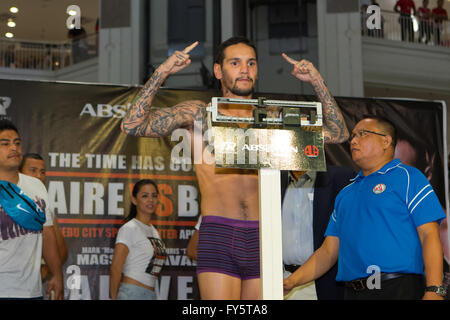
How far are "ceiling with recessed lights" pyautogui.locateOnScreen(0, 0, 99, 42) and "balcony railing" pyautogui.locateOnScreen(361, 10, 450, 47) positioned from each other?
5.54m

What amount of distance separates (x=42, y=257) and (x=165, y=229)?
85cm

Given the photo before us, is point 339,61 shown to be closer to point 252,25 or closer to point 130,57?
point 252,25

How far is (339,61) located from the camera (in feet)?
29.7

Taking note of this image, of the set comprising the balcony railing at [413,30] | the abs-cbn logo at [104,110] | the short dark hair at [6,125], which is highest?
the balcony railing at [413,30]

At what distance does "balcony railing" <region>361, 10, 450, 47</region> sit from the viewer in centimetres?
1097

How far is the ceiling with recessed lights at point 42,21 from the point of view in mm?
12281

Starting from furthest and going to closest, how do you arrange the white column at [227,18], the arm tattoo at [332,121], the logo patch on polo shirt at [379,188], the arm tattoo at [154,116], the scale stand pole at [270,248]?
the white column at [227,18] < the logo patch on polo shirt at [379,188] < the arm tattoo at [332,121] < the arm tattoo at [154,116] < the scale stand pole at [270,248]

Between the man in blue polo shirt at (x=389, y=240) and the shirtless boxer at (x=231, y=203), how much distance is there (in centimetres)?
24

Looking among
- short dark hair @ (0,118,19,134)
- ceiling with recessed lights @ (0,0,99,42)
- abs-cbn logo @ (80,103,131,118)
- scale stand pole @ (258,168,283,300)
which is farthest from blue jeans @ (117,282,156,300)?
ceiling with recessed lights @ (0,0,99,42)

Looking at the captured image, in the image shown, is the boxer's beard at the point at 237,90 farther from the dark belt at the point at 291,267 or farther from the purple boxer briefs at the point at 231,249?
the dark belt at the point at 291,267

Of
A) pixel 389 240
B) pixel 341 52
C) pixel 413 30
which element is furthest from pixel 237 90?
pixel 413 30

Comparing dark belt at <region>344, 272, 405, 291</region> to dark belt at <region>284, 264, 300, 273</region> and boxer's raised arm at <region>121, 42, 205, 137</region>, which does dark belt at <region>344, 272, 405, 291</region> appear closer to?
dark belt at <region>284, 264, 300, 273</region>

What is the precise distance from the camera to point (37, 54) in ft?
43.4

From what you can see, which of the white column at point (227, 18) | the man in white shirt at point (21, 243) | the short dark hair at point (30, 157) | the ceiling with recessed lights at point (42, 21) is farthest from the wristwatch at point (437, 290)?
the ceiling with recessed lights at point (42, 21)
